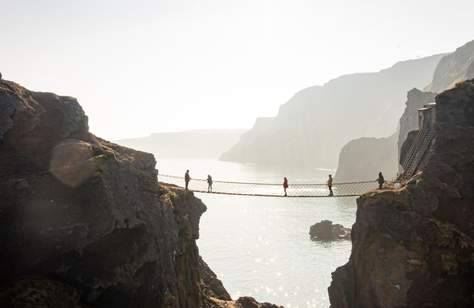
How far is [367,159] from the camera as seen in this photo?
166625 millimetres

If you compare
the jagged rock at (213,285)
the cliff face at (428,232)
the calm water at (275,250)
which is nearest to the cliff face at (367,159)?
the calm water at (275,250)

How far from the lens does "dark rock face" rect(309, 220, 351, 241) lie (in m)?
80.6

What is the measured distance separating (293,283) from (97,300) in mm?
45466

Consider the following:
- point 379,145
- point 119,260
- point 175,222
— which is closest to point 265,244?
point 175,222

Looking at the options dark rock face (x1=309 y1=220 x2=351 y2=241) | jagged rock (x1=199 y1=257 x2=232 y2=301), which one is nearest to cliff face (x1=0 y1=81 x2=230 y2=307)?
jagged rock (x1=199 y1=257 x2=232 y2=301)

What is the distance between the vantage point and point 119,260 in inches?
785

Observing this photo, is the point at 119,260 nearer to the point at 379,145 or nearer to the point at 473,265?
the point at 473,265

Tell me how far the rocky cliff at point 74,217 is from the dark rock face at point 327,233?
5869 centimetres

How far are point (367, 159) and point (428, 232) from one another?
144 m

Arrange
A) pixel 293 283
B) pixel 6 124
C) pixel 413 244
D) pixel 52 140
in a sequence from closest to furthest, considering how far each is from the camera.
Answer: pixel 6 124
pixel 52 140
pixel 413 244
pixel 293 283

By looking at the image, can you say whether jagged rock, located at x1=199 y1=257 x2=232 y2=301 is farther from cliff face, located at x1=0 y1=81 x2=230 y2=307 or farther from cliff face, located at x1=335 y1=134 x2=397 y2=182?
cliff face, located at x1=335 y1=134 x2=397 y2=182

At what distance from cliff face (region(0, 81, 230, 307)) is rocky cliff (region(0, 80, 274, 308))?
0.14 ft

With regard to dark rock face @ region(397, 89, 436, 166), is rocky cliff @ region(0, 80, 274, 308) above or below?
below

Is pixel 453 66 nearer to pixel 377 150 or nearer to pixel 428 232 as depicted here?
pixel 377 150
